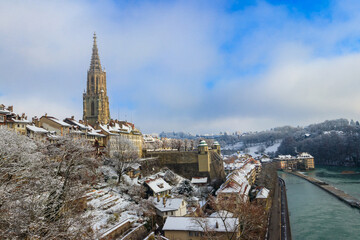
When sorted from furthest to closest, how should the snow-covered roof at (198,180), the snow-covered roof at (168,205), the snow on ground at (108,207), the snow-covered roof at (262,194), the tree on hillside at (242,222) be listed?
1. the snow-covered roof at (198,180)
2. the snow-covered roof at (262,194)
3. the snow-covered roof at (168,205)
4. the snow on ground at (108,207)
5. the tree on hillside at (242,222)

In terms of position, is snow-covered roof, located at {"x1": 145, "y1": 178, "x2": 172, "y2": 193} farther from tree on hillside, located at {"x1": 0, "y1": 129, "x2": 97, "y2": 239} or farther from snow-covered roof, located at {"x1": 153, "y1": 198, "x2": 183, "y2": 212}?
tree on hillside, located at {"x1": 0, "y1": 129, "x2": 97, "y2": 239}

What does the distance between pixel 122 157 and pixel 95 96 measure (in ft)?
93.7

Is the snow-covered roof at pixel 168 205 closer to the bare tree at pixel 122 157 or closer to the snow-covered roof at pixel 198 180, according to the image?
the bare tree at pixel 122 157

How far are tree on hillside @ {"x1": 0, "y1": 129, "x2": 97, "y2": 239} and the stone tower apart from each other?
2788cm

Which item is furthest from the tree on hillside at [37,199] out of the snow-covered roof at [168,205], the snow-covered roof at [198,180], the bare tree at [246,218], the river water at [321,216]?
the river water at [321,216]

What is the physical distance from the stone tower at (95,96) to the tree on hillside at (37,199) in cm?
2788

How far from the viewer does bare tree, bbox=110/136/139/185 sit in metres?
34.5

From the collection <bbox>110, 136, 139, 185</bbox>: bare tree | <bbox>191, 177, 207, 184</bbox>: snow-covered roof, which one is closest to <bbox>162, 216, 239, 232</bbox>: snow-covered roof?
<bbox>110, 136, 139, 185</bbox>: bare tree

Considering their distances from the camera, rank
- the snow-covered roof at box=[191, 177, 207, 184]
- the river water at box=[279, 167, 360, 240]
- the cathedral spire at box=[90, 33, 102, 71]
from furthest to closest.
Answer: the cathedral spire at box=[90, 33, 102, 71] → the snow-covered roof at box=[191, 177, 207, 184] → the river water at box=[279, 167, 360, 240]

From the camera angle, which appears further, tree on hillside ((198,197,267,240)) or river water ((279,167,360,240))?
river water ((279,167,360,240))

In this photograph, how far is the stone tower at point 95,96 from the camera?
57969 mm

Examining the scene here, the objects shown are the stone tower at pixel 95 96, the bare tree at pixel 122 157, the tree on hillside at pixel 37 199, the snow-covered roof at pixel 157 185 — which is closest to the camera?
the tree on hillside at pixel 37 199

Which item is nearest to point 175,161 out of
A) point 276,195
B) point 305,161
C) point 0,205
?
point 276,195

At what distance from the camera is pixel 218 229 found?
69.1 ft
